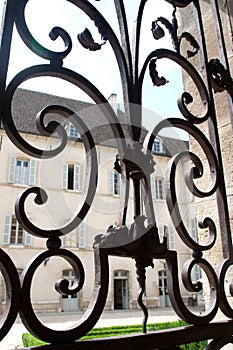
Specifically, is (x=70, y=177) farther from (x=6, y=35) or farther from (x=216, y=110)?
(x=6, y=35)

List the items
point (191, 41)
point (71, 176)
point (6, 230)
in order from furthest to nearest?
1. point (71, 176)
2. point (6, 230)
3. point (191, 41)

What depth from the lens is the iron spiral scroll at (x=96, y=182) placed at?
50 centimetres

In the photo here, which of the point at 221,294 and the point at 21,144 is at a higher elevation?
the point at 21,144

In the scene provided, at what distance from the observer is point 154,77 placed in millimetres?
787

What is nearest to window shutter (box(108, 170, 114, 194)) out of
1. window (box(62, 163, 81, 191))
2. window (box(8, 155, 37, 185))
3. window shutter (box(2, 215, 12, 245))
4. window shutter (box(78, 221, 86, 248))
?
window (box(62, 163, 81, 191))

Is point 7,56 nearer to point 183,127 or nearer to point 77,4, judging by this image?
point 77,4

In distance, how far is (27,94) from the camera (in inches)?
462

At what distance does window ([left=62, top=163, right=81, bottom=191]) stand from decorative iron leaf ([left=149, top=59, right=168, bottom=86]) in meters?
9.89

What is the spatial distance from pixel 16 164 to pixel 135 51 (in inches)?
429

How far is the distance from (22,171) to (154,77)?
36.1ft

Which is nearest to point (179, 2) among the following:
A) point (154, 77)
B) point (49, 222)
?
point (154, 77)

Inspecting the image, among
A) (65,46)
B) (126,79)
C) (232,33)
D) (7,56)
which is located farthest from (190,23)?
(7,56)

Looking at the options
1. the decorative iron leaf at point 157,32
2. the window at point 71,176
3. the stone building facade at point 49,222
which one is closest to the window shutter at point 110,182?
the stone building facade at point 49,222

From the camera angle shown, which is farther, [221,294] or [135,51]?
[135,51]
